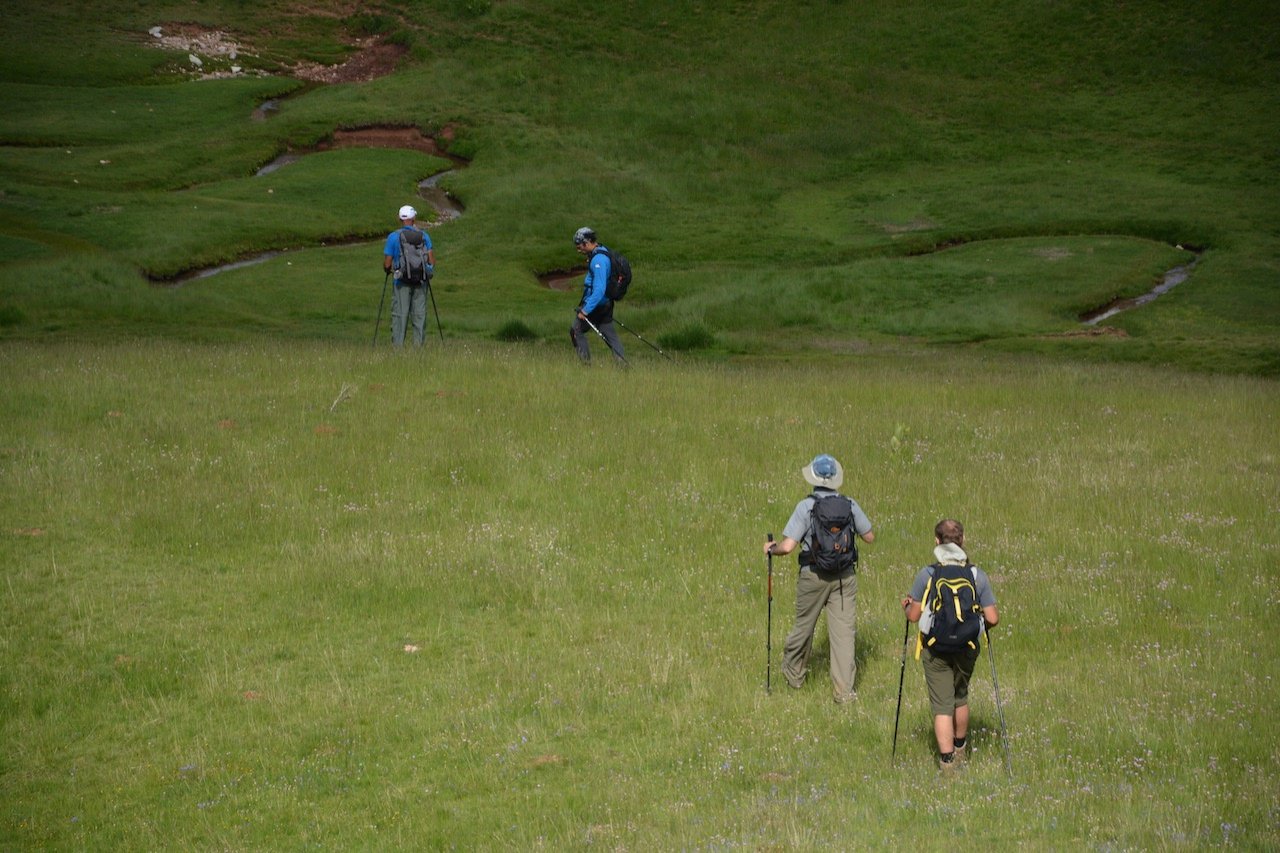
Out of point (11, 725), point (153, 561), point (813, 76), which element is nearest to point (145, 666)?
point (11, 725)

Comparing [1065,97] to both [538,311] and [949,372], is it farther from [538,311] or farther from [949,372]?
[949,372]

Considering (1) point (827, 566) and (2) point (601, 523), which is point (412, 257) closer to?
(2) point (601, 523)

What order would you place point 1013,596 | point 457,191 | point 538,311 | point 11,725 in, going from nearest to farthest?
point 11,725 < point 1013,596 < point 538,311 < point 457,191

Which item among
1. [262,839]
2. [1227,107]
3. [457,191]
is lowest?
[262,839]

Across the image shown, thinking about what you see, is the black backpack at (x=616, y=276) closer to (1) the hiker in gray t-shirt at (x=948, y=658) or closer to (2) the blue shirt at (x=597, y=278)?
(2) the blue shirt at (x=597, y=278)

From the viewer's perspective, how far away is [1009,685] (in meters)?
13.0

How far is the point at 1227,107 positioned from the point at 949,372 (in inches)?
2008

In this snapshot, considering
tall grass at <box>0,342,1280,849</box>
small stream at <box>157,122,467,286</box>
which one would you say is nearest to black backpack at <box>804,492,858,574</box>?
tall grass at <box>0,342,1280,849</box>

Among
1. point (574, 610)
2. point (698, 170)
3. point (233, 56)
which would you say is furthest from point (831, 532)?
point (233, 56)

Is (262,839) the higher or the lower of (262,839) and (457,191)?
the lower

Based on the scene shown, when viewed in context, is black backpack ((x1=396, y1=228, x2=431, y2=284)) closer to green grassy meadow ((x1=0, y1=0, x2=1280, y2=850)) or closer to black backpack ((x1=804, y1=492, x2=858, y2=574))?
green grassy meadow ((x1=0, y1=0, x2=1280, y2=850))

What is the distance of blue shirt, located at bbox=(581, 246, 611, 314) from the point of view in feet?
84.6

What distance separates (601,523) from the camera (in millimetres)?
18062

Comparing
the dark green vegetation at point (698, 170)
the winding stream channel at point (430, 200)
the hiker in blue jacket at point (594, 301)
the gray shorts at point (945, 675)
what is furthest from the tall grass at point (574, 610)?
the winding stream channel at point (430, 200)
